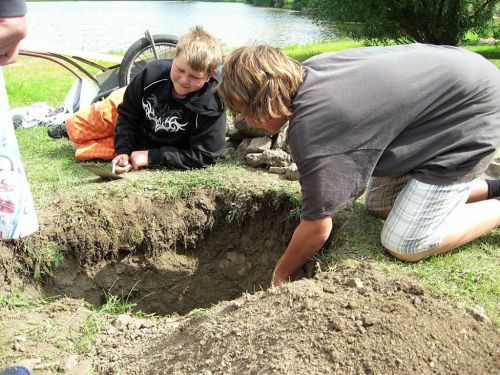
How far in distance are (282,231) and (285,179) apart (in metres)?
0.45

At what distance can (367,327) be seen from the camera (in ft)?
6.86

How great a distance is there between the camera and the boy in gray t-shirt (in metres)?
2.31

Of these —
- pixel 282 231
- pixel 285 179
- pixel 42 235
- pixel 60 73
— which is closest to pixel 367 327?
pixel 282 231

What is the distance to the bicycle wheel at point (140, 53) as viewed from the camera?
533 cm

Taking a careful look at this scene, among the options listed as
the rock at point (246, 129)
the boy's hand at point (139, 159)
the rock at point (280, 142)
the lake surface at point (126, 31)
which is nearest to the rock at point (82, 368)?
the boy's hand at point (139, 159)

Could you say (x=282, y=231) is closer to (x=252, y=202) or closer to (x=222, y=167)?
(x=252, y=202)

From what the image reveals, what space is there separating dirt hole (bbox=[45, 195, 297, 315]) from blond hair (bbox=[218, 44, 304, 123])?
1.29 metres

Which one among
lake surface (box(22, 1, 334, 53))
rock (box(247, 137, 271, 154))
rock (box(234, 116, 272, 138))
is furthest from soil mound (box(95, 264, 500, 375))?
lake surface (box(22, 1, 334, 53))

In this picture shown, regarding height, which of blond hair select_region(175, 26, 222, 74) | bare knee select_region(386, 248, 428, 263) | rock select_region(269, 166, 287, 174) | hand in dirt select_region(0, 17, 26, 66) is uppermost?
hand in dirt select_region(0, 17, 26, 66)

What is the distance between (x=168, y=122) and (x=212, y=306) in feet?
5.33

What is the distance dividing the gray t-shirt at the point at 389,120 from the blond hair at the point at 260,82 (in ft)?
0.25

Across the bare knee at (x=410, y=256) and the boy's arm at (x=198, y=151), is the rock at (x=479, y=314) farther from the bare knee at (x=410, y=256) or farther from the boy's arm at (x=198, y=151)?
the boy's arm at (x=198, y=151)

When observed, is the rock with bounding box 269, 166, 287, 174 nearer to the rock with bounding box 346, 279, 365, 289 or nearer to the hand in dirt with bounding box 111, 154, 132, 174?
the hand in dirt with bounding box 111, 154, 132, 174

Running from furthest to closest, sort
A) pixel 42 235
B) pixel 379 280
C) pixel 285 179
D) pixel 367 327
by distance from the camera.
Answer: pixel 285 179
pixel 42 235
pixel 379 280
pixel 367 327
